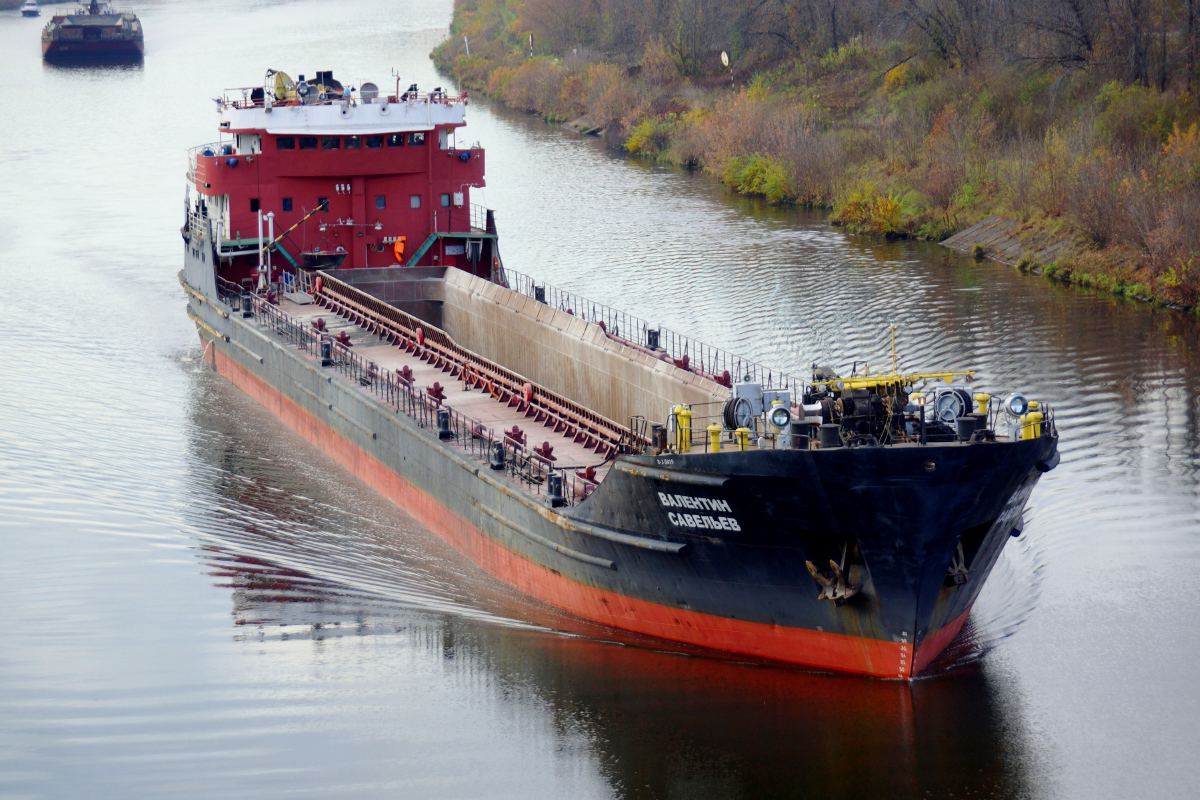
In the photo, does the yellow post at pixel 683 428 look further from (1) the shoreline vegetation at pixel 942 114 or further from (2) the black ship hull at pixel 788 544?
(1) the shoreline vegetation at pixel 942 114

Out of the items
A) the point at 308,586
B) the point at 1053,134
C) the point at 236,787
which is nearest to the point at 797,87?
the point at 1053,134

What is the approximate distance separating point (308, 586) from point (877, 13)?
5126 cm

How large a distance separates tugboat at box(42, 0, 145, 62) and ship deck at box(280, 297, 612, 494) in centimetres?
7107

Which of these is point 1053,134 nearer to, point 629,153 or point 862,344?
point 862,344

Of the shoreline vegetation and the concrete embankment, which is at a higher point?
the shoreline vegetation

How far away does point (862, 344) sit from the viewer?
30.0 m

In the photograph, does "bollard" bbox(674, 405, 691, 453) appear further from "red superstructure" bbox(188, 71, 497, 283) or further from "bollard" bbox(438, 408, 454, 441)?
"red superstructure" bbox(188, 71, 497, 283)

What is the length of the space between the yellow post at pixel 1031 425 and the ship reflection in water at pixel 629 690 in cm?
309

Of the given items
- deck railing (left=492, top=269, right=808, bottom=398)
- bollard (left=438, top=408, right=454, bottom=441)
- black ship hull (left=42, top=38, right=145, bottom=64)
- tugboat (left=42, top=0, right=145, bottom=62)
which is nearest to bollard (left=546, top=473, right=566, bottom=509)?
bollard (left=438, top=408, right=454, bottom=441)

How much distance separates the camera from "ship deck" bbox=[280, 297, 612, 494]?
18.7 meters

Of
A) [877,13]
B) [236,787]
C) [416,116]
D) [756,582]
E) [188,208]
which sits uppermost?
[877,13]

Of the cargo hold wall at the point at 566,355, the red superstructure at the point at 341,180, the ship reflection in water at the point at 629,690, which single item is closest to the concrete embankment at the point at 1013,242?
the red superstructure at the point at 341,180

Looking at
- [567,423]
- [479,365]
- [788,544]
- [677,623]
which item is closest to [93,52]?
[479,365]

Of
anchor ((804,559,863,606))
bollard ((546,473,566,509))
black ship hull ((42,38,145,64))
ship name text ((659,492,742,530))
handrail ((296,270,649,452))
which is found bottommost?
anchor ((804,559,863,606))
